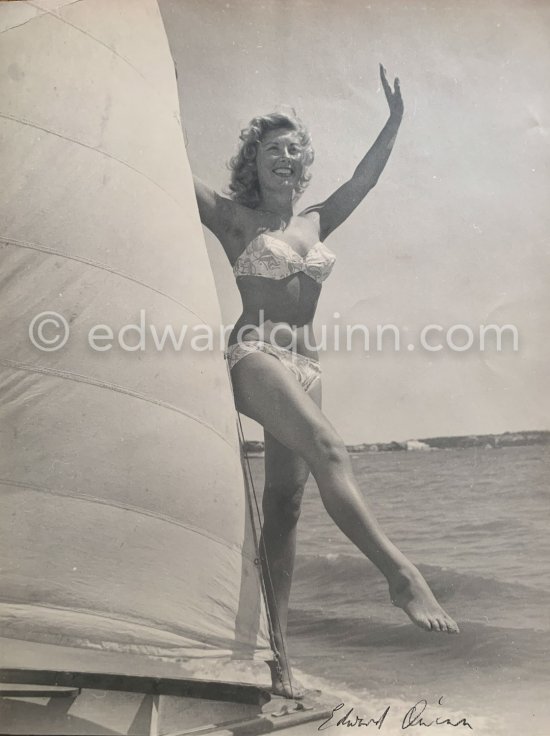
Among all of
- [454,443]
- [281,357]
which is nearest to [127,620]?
[281,357]

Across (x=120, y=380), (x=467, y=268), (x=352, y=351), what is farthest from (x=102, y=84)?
(x=467, y=268)

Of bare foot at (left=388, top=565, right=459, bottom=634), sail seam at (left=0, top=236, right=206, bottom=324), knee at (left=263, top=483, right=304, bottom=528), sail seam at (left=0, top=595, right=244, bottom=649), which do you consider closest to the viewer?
sail seam at (left=0, top=595, right=244, bottom=649)

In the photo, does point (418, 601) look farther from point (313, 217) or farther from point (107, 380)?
point (313, 217)

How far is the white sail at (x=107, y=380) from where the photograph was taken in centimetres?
171

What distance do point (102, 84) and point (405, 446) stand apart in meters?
1.15

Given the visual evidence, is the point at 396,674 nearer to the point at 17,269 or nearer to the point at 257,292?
the point at 257,292

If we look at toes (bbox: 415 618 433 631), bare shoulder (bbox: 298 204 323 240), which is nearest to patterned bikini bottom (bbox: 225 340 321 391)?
bare shoulder (bbox: 298 204 323 240)

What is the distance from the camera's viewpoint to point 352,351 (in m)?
2.15

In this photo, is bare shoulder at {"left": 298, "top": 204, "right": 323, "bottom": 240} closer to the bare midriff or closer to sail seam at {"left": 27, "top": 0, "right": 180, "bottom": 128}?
the bare midriff

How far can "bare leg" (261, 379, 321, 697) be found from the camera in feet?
6.60

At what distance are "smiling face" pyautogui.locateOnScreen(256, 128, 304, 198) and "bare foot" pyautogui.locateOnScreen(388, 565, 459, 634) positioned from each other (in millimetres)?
1040

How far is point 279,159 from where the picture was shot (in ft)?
7.18
